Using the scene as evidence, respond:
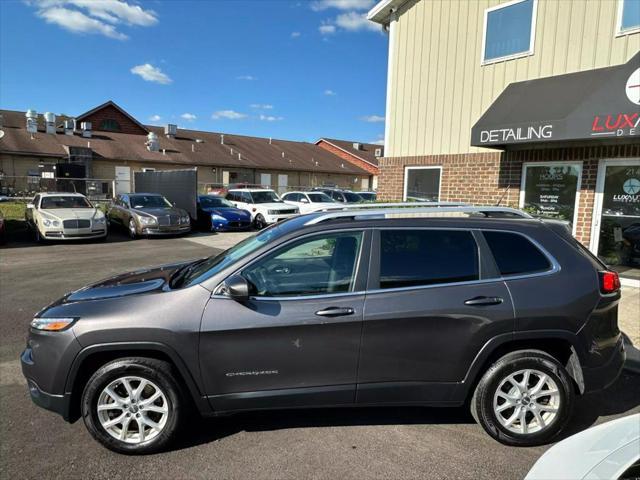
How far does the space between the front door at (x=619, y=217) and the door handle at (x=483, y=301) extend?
221 inches

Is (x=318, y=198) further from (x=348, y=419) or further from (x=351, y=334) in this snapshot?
(x=351, y=334)

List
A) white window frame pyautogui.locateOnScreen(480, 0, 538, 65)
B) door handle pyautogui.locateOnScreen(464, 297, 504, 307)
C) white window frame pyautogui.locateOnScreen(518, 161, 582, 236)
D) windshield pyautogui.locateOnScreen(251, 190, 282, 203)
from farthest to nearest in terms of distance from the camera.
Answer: windshield pyautogui.locateOnScreen(251, 190, 282, 203) < white window frame pyautogui.locateOnScreen(480, 0, 538, 65) < white window frame pyautogui.locateOnScreen(518, 161, 582, 236) < door handle pyautogui.locateOnScreen(464, 297, 504, 307)

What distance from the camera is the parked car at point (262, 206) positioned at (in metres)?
17.6

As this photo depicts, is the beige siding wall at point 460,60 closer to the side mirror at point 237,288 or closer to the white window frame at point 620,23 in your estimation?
the white window frame at point 620,23

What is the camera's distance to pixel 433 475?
281 centimetres

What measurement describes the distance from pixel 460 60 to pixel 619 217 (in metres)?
4.38

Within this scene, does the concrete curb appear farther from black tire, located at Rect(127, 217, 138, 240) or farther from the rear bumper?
black tire, located at Rect(127, 217, 138, 240)

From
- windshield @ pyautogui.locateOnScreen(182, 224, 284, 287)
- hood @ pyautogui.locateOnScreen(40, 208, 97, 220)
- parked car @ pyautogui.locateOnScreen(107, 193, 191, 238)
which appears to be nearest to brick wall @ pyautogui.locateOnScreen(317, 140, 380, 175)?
parked car @ pyautogui.locateOnScreen(107, 193, 191, 238)

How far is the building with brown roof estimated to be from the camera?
28688mm

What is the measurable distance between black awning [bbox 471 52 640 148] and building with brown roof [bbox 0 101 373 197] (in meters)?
21.2

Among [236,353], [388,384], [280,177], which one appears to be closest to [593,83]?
[388,384]

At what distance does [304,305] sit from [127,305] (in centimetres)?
120

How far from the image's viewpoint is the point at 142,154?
33000 millimetres

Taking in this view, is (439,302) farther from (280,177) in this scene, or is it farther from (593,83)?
(280,177)
